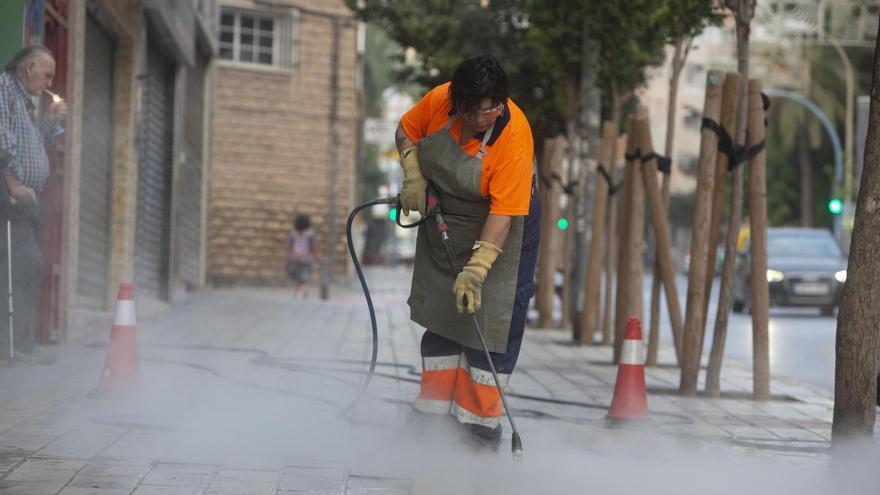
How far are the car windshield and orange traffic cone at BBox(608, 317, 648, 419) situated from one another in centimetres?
1638

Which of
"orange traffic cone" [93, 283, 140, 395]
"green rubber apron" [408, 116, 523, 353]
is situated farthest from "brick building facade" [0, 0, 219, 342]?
"green rubber apron" [408, 116, 523, 353]

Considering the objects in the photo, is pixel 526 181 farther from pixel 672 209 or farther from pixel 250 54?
pixel 672 209

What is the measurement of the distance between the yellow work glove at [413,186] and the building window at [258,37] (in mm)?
23674

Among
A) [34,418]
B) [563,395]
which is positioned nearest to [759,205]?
[563,395]

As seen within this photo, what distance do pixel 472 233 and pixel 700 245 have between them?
12.6ft

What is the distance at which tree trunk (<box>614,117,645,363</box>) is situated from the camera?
10.4m

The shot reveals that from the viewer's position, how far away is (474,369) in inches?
230

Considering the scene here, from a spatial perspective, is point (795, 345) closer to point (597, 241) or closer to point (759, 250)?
point (597, 241)

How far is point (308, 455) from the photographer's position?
5582 mm

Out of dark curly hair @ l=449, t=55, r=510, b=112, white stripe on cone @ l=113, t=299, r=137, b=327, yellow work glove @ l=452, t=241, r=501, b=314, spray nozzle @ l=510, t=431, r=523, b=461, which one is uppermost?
dark curly hair @ l=449, t=55, r=510, b=112

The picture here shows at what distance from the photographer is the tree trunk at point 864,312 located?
614cm

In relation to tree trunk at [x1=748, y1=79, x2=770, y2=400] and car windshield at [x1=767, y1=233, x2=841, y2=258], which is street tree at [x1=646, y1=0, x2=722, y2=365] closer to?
tree trunk at [x1=748, y1=79, x2=770, y2=400]

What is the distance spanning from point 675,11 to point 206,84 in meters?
13.4

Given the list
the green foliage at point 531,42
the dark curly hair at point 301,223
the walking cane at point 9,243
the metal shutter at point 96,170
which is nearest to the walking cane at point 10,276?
the walking cane at point 9,243
